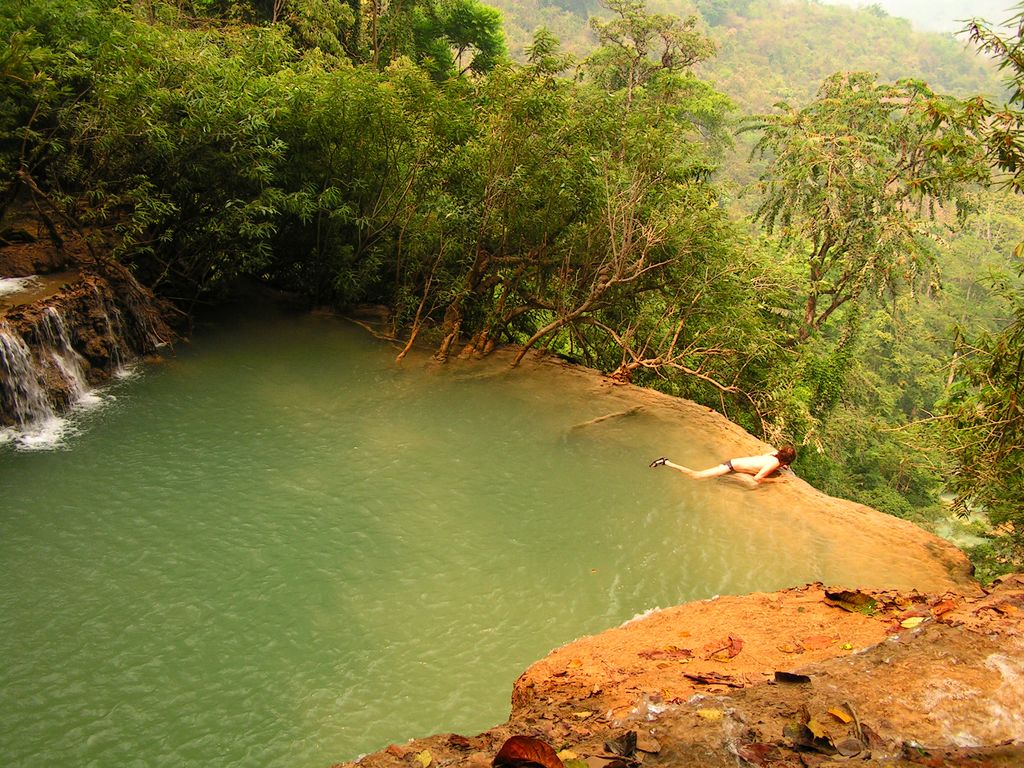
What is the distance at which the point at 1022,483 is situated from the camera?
851cm

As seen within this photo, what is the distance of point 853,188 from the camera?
1769 cm

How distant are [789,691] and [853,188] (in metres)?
16.9

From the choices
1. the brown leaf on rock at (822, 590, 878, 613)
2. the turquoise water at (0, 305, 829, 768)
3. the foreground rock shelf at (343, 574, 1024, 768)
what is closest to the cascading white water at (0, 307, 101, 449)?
the turquoise water at (0, 305, 829, 768)

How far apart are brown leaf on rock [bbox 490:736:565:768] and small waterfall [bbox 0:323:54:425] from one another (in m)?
7.85

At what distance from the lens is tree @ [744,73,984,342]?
691 inches

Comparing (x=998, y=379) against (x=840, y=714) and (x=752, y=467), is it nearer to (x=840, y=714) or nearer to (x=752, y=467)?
(x=752, y=467)

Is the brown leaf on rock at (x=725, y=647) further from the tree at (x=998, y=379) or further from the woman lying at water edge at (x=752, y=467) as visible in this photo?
the woman lying at water edge at (x=752, y=467)

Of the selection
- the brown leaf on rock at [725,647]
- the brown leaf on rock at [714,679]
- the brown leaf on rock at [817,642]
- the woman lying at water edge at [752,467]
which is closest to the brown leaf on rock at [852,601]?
the brown leaf on rock at [817,642]

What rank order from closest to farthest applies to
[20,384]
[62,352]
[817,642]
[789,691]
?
[789,691], [817,642], [20,384], [62,352]

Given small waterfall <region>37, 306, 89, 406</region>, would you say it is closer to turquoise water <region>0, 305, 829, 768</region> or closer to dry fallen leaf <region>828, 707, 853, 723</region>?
turquoise water <region>0, 305, 829, 768</region>

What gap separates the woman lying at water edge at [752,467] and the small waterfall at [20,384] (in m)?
7.53

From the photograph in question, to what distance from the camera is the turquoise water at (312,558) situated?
4.87 m

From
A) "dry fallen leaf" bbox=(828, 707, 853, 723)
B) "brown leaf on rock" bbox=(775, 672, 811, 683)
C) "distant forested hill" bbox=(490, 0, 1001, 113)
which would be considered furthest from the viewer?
"distant forested hill" bbox=(490, 0, 1001, 113)

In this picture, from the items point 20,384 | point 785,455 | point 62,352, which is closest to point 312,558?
point 20,384
